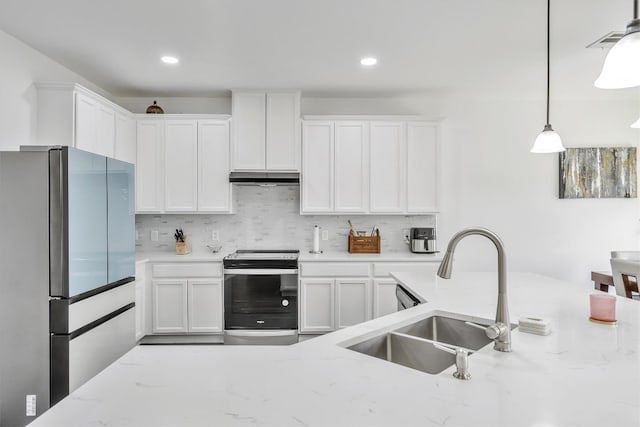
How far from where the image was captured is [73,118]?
2.88 metres

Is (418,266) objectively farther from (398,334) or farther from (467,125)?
(398,334)

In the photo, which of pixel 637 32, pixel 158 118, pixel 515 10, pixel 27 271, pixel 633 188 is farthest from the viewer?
pixel 633 188

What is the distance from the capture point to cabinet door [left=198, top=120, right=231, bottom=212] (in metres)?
3.80

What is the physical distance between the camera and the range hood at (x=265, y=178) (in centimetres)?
372

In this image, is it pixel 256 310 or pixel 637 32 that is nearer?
pixel 637 32

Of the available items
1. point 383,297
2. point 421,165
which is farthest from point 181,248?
point 421,165

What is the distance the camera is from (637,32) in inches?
46.8

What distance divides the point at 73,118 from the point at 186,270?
1637 millimetres

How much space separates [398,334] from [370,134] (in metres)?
2.74

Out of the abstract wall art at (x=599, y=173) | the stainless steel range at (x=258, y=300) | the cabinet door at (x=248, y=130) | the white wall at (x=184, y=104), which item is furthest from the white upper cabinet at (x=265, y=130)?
the abstract wall art at (x=599, y=173)

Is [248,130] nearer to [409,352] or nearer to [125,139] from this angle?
[125,139]

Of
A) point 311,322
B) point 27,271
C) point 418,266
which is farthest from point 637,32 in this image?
point 311,322

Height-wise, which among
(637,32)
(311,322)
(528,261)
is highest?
(637,32)

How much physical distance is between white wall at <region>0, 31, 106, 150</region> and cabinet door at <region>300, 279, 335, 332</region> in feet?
8.61
